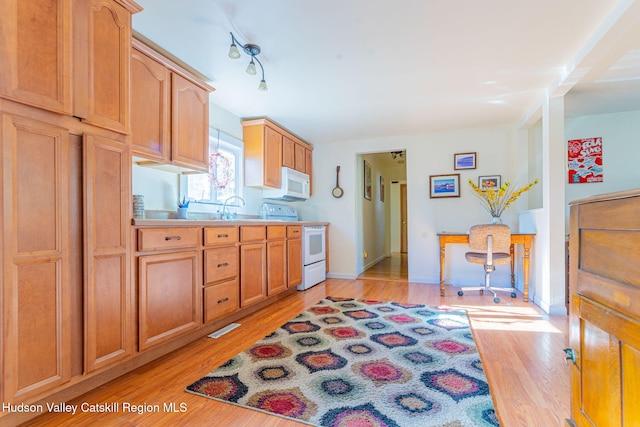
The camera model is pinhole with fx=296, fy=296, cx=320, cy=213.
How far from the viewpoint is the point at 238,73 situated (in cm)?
253

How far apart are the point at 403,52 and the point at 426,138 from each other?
2.31 meters

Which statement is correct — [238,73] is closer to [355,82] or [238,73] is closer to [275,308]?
[355,82]

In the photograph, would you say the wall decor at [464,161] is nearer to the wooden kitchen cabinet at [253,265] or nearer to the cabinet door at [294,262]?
the cabinet door at [294,262]

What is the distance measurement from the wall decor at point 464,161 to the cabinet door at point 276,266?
8.68 feet

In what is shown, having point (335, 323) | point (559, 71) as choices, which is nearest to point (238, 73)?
point (335, 323)

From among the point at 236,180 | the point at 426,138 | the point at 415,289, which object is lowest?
the point at 415,289

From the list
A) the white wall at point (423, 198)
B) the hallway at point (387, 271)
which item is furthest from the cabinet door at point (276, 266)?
the hallway at point (387, 271)

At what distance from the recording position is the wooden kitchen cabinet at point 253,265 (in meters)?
2.65

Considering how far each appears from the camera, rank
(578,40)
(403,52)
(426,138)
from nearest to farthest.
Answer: (578,40) < (403,52) < (426,138)

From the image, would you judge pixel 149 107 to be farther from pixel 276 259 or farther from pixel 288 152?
pixel 288 152

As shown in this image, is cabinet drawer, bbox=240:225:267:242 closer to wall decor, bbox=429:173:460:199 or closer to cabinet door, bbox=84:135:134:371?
cabinet door, bbox=84:135:134:371

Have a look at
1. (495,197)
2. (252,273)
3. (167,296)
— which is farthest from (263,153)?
(495,197)

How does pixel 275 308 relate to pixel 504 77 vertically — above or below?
below

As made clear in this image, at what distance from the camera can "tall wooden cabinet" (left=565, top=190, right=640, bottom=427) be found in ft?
2.21
